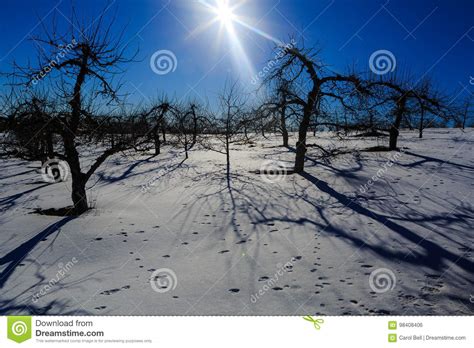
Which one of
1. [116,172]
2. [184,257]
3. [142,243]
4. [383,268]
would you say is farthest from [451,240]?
[116,172]

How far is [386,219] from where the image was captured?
20.0ft

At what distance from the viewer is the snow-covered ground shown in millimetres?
3363

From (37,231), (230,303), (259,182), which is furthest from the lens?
(259,182)

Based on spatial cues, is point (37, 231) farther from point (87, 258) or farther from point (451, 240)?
point (451, 240)

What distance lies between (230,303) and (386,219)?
413 cm
